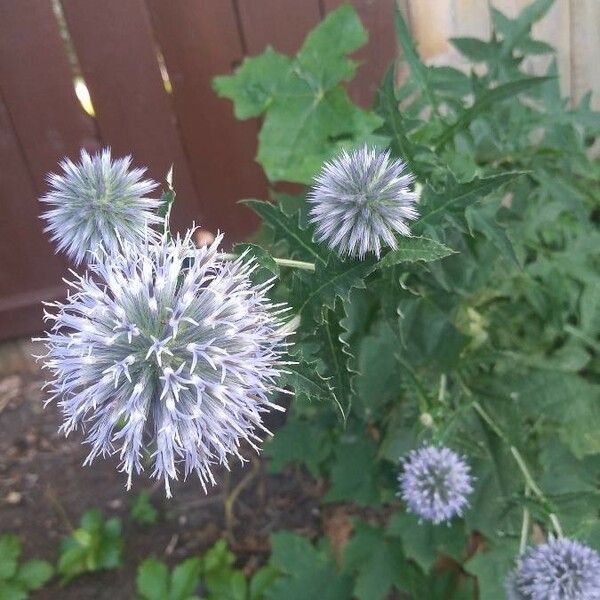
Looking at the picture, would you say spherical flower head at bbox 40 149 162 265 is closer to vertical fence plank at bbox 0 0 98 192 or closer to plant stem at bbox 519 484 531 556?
plant stem at bbox 519 484 531 556

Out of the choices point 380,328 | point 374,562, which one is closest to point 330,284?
point 380,328

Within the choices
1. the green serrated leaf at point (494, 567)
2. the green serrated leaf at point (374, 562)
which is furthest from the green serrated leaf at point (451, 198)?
the green serrated leaf at point (374, 562)

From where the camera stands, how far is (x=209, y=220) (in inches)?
99.7

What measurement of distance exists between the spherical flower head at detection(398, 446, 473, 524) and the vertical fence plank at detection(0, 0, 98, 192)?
1.58 m

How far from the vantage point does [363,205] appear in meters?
0.88

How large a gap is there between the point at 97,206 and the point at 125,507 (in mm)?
1519

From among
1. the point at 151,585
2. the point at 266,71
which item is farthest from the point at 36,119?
the point at 151,585

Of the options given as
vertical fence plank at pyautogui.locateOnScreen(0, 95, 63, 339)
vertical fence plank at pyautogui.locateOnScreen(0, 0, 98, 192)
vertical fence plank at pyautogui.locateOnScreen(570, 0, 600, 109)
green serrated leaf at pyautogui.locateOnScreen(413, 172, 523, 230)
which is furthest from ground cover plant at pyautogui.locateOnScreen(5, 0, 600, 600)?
vertical fence plank at pyautogui.locateOnScreen(0, 95, 63, 339)

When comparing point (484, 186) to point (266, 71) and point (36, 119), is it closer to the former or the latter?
point (266, 71)

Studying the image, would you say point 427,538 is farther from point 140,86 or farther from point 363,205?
point 140,86

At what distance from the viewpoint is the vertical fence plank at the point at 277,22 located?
2.17 meters

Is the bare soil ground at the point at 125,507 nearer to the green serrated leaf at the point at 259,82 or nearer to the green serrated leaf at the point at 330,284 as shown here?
the green serrated leaf at the point at 259,82

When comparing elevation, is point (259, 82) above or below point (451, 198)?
above

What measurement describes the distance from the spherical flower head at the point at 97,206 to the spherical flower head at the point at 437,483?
0.61 m
